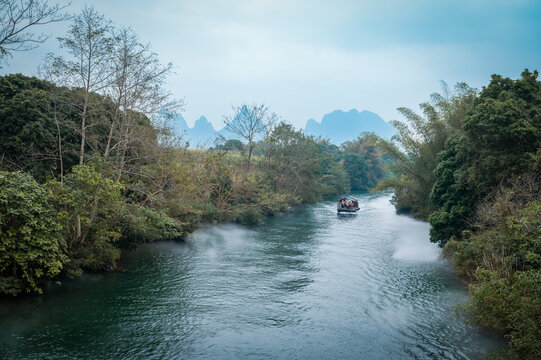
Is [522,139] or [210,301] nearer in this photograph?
[210,301]

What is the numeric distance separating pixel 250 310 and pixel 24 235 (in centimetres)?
782

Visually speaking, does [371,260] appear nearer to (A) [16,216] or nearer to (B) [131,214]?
(B) [131,214]

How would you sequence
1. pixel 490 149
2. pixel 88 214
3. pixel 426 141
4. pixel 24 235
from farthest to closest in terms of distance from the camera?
pixel 426 141 < pixel 490 149 < pixel 88 214 < pixel 24 235

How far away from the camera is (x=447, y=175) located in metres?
19.9

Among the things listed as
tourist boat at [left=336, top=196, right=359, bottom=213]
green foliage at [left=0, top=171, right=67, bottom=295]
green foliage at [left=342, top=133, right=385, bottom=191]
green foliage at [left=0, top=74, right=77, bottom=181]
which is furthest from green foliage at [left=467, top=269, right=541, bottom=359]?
green foliage at [left=342, top=133, right=385, bottom=191]

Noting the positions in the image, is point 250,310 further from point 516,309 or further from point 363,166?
point 363,166

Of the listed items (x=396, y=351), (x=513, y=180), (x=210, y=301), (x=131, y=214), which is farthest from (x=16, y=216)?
(x=513, y=180)

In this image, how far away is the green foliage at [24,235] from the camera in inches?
448

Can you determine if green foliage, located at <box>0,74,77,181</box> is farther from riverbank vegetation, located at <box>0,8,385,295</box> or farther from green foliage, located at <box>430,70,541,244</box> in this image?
green foliage, located at <box>430,70,541,244</box>

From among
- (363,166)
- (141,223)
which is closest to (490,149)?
(141,223)

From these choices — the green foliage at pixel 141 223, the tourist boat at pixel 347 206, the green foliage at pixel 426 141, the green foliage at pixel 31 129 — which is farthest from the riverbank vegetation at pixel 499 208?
the tourist boat at pixel 347 206

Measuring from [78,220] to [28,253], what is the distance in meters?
3.18

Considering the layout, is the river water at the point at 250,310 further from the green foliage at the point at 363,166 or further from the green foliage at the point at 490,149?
the green foliage at the point at 363,166

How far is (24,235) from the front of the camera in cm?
1162
